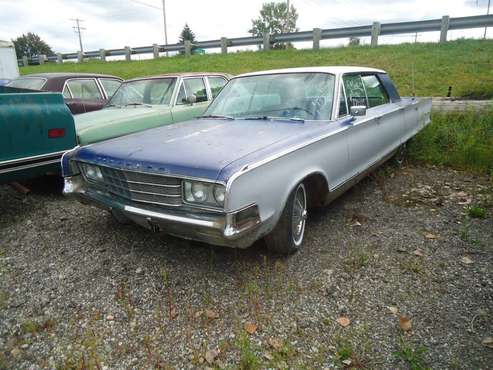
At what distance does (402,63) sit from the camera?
10.9 meters

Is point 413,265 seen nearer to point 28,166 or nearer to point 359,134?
point 359,134

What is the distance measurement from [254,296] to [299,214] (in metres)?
0.86

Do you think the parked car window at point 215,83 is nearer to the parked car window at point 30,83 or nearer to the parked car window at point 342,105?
the parked car window at point 30,83

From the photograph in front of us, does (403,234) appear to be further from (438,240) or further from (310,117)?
(310,117)

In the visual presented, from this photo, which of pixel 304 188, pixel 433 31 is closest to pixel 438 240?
pixel 304 188

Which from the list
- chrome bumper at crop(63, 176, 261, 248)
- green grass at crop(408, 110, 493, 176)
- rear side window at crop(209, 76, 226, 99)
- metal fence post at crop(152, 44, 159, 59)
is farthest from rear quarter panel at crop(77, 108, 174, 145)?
metal fence post at crop(152, 44, 159, 59)

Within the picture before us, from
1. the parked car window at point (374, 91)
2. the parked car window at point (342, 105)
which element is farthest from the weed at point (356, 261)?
the parked car window at point (374, 91)

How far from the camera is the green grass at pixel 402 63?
28.1 ft

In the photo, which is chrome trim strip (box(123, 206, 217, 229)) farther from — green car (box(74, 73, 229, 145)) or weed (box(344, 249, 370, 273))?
green car (box(74, 73, 229, 145))

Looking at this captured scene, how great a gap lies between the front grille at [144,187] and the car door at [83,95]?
383cm

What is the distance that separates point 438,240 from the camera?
10.4ft

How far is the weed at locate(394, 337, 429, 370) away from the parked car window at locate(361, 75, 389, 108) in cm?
295

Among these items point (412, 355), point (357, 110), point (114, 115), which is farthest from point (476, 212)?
point (114, 115)

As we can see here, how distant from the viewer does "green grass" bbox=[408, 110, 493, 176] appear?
5047 millimetres
